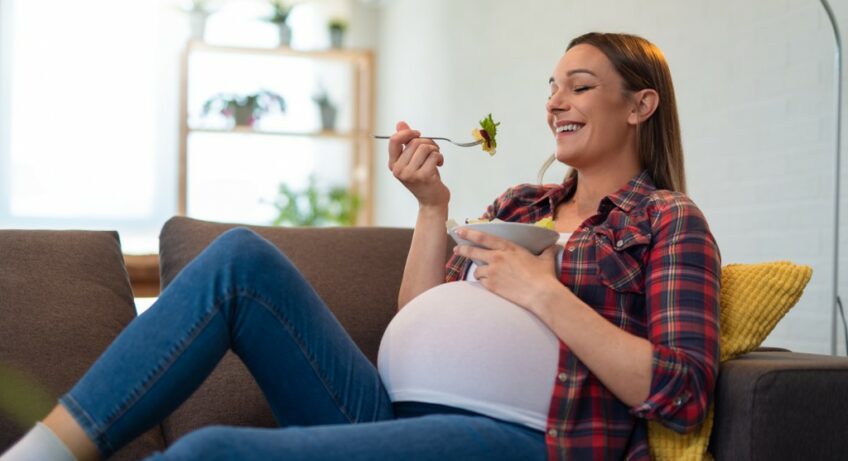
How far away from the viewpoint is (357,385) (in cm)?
151

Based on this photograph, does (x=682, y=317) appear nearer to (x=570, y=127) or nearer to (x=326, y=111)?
(x=570, y=127)

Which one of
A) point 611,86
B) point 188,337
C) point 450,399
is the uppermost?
point 611,86

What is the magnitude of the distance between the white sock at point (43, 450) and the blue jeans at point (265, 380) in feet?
0.13

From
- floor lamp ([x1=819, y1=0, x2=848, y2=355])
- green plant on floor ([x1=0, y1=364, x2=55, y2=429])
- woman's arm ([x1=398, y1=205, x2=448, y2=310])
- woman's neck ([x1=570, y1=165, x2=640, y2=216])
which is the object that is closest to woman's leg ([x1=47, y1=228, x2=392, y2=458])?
woman's arm ([x1=398, y1=205, x2=448, y2=310])

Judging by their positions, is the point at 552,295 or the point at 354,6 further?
the point at 354,6

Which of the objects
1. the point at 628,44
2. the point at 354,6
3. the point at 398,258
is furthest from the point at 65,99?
the point at 628,44

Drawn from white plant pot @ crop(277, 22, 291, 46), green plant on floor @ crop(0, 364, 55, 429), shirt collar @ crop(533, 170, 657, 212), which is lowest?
green plant on floor @ crop(0, 364, 55, 429)

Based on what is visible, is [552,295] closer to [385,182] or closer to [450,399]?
[450,399]

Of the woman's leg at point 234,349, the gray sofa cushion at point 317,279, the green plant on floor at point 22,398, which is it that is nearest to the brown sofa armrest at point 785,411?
the woman's leg at point 234,349

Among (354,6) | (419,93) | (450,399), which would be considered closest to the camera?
(450,399)

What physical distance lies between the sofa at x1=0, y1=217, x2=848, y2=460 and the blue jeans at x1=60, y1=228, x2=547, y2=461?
0.33 metres

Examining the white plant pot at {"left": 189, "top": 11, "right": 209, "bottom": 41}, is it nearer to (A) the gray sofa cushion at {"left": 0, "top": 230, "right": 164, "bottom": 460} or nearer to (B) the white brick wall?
(B) the white brick wall

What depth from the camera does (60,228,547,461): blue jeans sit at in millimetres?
1213

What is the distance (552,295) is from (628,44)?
0.63 meters
